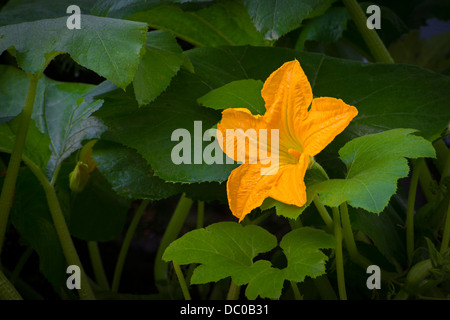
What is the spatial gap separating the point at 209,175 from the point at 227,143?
3.9 inches

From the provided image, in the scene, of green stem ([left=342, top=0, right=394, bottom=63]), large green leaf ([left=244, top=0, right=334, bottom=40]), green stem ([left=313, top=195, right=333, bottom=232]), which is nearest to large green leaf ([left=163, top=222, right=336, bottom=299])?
green stem ([left=313, top=195, right=333, bottom=232])

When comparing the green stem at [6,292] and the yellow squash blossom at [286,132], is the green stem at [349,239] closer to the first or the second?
the yellow squash blossom at [286,132]

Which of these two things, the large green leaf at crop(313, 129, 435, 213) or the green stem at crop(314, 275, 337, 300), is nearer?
the large green leaf at crop(313, 129, 435, 213)

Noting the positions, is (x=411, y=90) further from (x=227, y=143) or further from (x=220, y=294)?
(x=220, y=294)

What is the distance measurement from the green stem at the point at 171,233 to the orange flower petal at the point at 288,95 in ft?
1.16

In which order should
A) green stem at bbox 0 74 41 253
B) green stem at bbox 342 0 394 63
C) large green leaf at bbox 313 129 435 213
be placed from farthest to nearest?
green stem at bbox 342 0 394 63
green stem at bbox 0 74 41 253
large green leaf at bbox 313 129 435 213

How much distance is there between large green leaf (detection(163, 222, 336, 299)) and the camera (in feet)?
1.51

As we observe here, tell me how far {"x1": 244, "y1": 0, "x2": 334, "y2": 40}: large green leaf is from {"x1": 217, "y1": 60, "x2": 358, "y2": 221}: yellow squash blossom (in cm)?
14

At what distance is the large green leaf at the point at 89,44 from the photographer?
50 centimetres

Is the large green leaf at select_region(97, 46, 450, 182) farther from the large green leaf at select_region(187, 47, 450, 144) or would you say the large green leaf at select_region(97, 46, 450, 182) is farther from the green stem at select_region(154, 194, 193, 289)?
the green stem at select_region(154, 194, 193, 289)

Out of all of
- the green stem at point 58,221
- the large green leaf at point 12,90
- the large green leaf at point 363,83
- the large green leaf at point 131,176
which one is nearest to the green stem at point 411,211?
the large green leaf at point 363,83

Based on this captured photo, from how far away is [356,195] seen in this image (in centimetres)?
Answer: 42

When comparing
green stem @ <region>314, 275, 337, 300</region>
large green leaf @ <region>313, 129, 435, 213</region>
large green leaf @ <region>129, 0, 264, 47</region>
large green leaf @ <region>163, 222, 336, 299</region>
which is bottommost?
green stem @ <region>314, 275, 337, 300</region>
